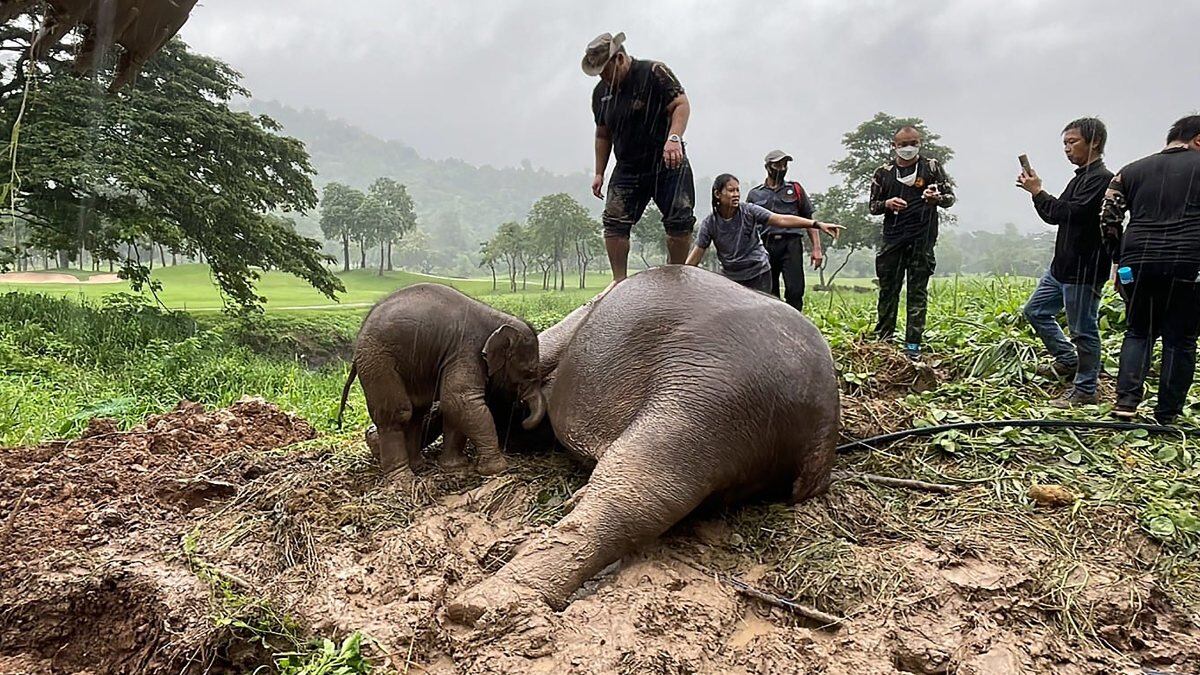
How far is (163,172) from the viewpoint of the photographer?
46.8 ft

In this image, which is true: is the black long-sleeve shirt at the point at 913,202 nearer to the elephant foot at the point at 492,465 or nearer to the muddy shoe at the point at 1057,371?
the muddy shoe at the point at 1057,371

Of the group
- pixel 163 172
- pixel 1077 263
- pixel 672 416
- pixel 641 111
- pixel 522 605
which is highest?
pixel 163 172

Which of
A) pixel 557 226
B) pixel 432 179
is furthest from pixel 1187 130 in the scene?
pixel 432 179

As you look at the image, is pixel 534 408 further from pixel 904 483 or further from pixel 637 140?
pixel 637 140

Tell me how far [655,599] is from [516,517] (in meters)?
0.88

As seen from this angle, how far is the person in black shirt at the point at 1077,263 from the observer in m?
4.77

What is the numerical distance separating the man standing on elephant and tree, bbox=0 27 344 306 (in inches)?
456

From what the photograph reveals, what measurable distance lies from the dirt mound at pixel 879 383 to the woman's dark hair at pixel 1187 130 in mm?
2012

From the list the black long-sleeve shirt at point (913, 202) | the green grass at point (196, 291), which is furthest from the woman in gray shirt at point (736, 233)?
the green grass at point (196, 291)

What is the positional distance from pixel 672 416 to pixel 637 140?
8.87 ft

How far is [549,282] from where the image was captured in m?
37.6

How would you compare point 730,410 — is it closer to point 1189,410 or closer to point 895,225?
point 1189,410

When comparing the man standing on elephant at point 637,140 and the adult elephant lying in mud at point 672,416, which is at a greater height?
the man standing on elephant at point 637,140

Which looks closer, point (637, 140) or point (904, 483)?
point (904, 483)
